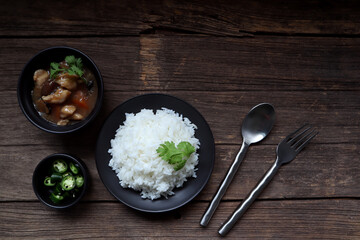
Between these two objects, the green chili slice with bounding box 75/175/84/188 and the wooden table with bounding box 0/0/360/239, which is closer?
the green chili slice with bounding box 75/175/84/188

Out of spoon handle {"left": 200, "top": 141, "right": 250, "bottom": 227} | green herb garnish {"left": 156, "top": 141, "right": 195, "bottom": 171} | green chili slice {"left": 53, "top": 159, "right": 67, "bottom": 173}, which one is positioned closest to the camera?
green herb garnish {"left": 156, "top": 141, "right": 195, "bottom": 171}

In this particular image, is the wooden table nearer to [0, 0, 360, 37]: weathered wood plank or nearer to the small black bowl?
[0, 0, 360, 37]: weathered wood plank

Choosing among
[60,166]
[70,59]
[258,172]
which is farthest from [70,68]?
[258,172]

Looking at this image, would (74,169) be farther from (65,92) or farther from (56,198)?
(65,92)

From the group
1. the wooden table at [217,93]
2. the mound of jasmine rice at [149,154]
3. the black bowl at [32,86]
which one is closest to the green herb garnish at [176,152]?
the mound of jasmine rice at [149,154]

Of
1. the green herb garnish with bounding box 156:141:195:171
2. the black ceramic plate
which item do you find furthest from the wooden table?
the green herb garnish with bounding box 156:141:195:171

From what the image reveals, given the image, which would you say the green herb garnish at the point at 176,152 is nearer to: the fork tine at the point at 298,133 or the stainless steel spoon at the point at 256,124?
the stainless steel spoon at the point at 256,124

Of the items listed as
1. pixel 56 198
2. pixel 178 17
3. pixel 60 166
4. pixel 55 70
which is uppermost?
pixel 178 17
